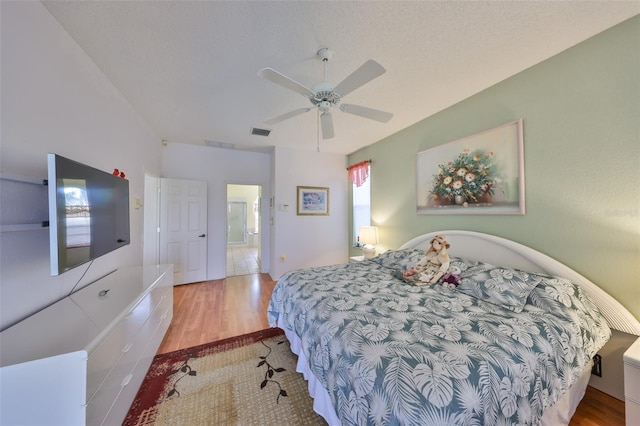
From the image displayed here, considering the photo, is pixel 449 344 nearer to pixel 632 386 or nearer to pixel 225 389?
pixel 632 386

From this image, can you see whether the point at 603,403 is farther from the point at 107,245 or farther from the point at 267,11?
the point at 107,245

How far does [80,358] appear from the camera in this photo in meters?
0.88

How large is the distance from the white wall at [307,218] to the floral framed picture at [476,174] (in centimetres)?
192

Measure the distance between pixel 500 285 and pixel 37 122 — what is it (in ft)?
10.9

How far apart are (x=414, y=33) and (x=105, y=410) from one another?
2.92 meters

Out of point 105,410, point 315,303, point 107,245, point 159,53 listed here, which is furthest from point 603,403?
point 159,53

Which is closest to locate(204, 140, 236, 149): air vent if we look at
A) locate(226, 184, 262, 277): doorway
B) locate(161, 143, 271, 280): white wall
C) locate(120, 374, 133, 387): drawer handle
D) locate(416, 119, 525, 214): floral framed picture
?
locate(161, 143, 271, 280): white wall

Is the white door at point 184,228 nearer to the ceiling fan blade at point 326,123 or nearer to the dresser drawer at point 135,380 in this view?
the dresser drawer at point 135,380

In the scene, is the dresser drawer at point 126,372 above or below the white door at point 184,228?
below

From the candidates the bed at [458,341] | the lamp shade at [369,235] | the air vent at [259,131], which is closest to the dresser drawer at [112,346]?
the bed at [458,341]

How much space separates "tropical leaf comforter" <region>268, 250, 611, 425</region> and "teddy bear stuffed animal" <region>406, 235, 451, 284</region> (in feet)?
0.34

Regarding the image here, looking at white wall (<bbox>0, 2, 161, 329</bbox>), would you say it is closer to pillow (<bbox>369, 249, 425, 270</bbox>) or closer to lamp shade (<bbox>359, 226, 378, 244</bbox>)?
pillow (<bbox>369, 249, 425, 270</bbox>)

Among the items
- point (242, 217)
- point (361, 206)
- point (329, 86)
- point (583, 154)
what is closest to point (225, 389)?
point (329, 86)

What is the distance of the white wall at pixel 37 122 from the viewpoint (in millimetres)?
1147
